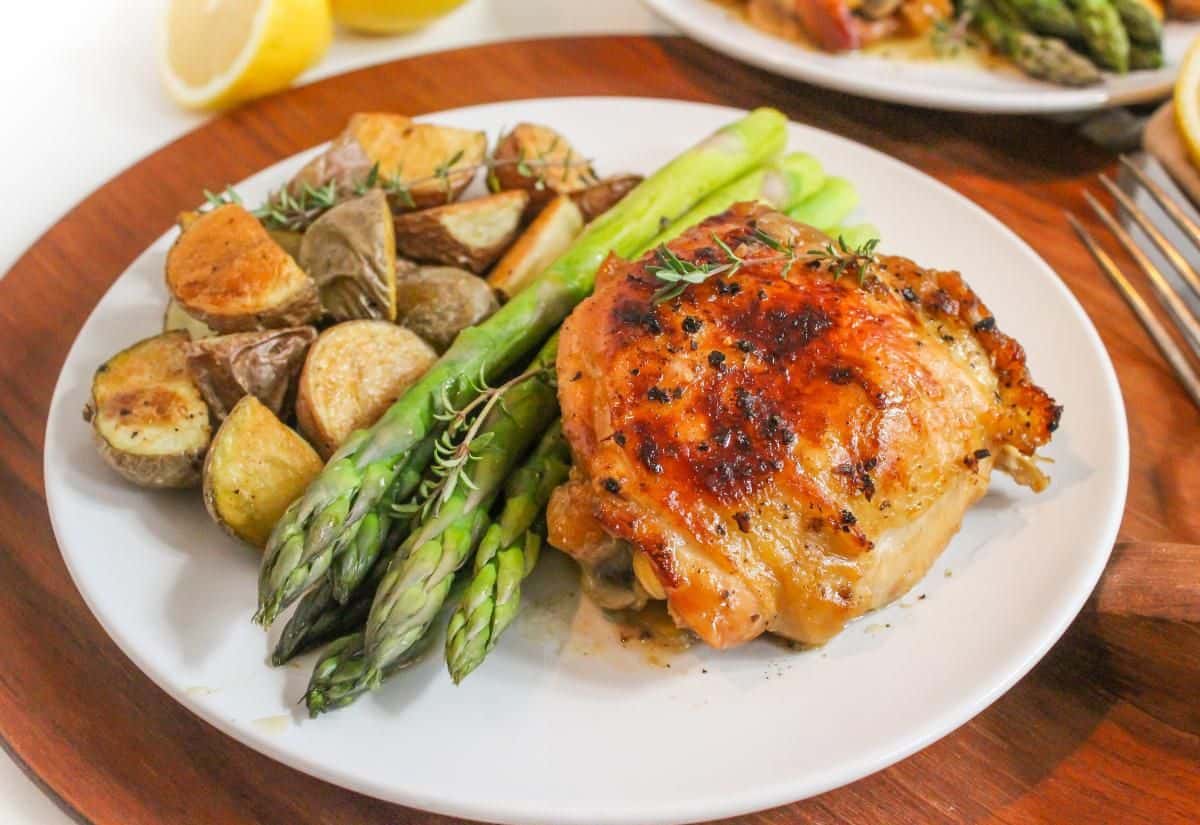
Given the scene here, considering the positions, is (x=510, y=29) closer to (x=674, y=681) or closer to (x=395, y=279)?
(x=395, y=279)

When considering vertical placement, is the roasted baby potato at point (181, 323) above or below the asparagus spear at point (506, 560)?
above

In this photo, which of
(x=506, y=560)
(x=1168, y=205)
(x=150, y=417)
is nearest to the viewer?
(x=506, y=560)

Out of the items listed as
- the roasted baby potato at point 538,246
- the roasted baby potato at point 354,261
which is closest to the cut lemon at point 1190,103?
the roasted baby potato at point 538,246

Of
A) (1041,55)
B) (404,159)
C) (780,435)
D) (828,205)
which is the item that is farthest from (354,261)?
(1041,55)

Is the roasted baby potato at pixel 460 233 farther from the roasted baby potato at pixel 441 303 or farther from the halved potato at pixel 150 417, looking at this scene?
the halved potato at pixel 150 417

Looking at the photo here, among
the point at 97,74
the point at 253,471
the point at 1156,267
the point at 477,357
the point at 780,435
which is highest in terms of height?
the point at 97,74

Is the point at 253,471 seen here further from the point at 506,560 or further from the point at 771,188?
the point at 771,188
